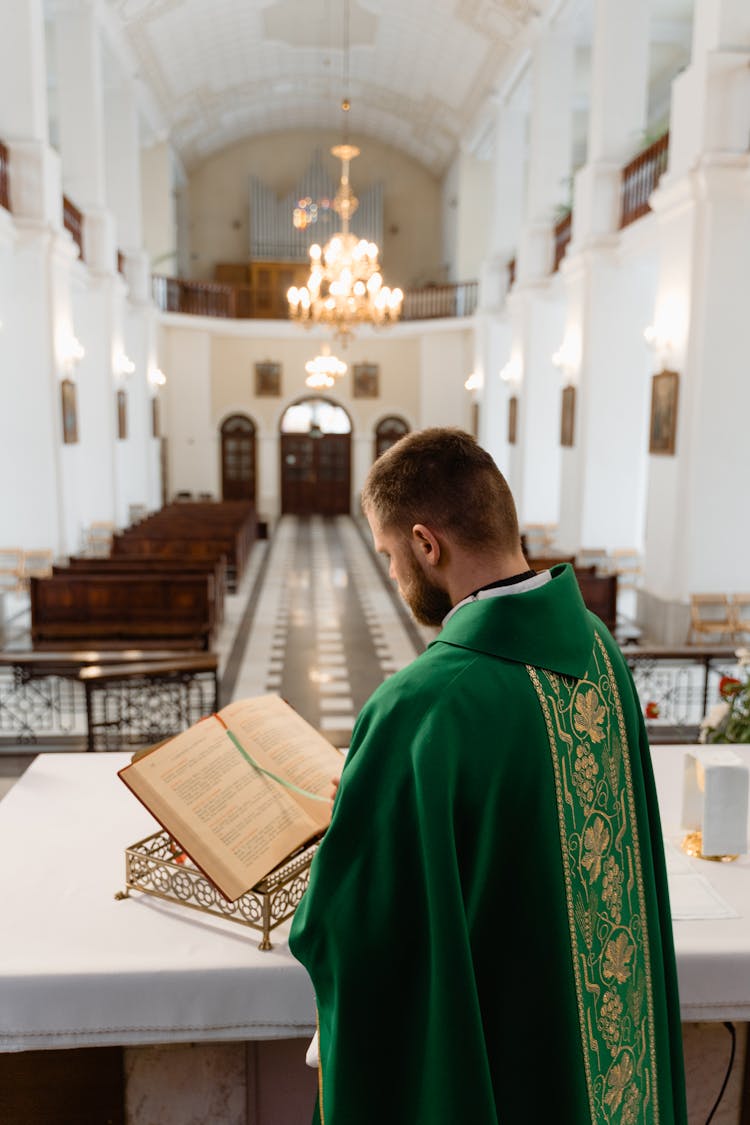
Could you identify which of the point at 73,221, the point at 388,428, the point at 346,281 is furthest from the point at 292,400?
the point at 346,281

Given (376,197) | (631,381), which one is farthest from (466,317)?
(631,381)

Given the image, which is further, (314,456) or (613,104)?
(314,456)

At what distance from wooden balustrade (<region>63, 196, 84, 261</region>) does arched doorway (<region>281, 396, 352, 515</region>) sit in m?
9.98

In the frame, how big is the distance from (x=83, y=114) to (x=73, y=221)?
64.6 inches

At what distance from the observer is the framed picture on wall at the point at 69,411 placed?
12164 mm

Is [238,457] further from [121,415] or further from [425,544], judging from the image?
[425,544]

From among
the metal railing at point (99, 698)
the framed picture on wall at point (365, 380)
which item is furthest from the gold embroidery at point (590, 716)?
the framed picture on wall at point (365, 380)

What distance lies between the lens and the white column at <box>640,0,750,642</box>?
8.62 m

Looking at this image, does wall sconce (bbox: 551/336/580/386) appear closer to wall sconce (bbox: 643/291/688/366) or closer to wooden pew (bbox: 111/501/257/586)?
wall sconce (bbox: 643/291/688/366)

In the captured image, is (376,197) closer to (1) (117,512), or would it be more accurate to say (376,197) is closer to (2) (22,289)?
(1) (117,512)

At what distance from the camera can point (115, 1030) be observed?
199 cm

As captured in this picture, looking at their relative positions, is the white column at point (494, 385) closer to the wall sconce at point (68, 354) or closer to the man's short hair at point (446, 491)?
the wall sconce at point (68, 354)

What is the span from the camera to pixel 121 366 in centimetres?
1588

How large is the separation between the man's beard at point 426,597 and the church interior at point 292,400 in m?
0.88
